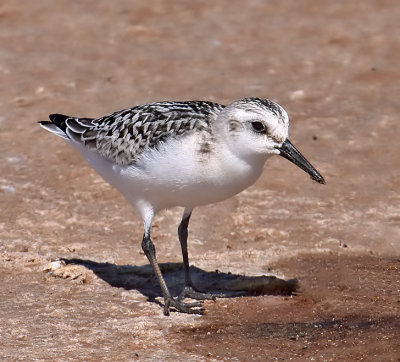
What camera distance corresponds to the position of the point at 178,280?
28.2 feet

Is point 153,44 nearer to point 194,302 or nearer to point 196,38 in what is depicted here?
point 196,38

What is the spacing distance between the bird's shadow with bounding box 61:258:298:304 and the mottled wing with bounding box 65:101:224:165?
4.09ft

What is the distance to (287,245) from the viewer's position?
898 centimetres

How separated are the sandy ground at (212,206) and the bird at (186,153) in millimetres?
762

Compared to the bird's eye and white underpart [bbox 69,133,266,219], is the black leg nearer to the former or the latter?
white underpart [bbox 69,133,266,219]

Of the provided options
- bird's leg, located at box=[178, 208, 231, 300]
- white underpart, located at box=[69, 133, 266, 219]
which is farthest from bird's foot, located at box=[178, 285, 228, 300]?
white underpart, located at box=[69, 133, 266, 219]

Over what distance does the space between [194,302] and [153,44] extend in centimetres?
675

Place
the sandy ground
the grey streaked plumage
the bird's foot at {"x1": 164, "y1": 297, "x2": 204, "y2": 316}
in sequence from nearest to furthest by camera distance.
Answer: the sandy ground, the grey streaked plumage, the bird's foot at {"x1": 164, "y1": 297, "x2": 204, "y2": 316}

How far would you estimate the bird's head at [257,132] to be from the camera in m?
7.08

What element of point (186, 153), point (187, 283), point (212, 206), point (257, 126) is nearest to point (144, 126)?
point (186, 153)

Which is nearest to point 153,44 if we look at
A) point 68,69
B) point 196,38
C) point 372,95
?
point 196,38

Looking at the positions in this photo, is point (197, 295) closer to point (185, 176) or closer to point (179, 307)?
point (179, 307)

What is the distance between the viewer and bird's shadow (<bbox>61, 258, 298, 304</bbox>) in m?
8.16

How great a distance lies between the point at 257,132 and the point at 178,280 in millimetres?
2202
